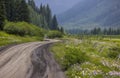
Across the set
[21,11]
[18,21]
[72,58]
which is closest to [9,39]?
[72,58]

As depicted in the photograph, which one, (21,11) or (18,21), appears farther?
(18,21)

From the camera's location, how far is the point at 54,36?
463 feet

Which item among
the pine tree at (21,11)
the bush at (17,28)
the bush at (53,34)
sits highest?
the pine tree at (21,11)

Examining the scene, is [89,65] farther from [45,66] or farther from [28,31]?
[28,31]

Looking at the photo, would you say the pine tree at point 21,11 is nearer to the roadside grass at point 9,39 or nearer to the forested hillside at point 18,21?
the forested hillside at point 18,21

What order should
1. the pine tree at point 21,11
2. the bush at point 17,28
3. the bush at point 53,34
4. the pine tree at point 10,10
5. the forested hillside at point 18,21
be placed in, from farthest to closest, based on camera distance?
1. the bush at point 53,34
2. the pine tree at point 10,10
3. the pine tree at point 21,11
4. the forested hillside at point 18,21
5. the bush at point 17,28

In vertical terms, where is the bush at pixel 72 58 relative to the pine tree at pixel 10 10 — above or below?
below

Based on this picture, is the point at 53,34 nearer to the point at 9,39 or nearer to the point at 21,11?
the point at 21,11

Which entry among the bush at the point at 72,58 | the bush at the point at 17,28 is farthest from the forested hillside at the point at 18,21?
the bush at the point at 72,58

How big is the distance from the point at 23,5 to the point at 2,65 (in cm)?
8297

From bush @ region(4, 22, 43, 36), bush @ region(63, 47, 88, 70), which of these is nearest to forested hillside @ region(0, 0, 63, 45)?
bush @ region(4, 22, 43, 36)

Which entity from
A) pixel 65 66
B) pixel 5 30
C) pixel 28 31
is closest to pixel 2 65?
pixel 65 66

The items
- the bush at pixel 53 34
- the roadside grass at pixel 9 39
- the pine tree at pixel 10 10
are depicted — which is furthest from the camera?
the bush at pixel 53 34

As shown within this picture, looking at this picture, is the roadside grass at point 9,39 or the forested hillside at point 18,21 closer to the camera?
the roadside grass at point 9,39
